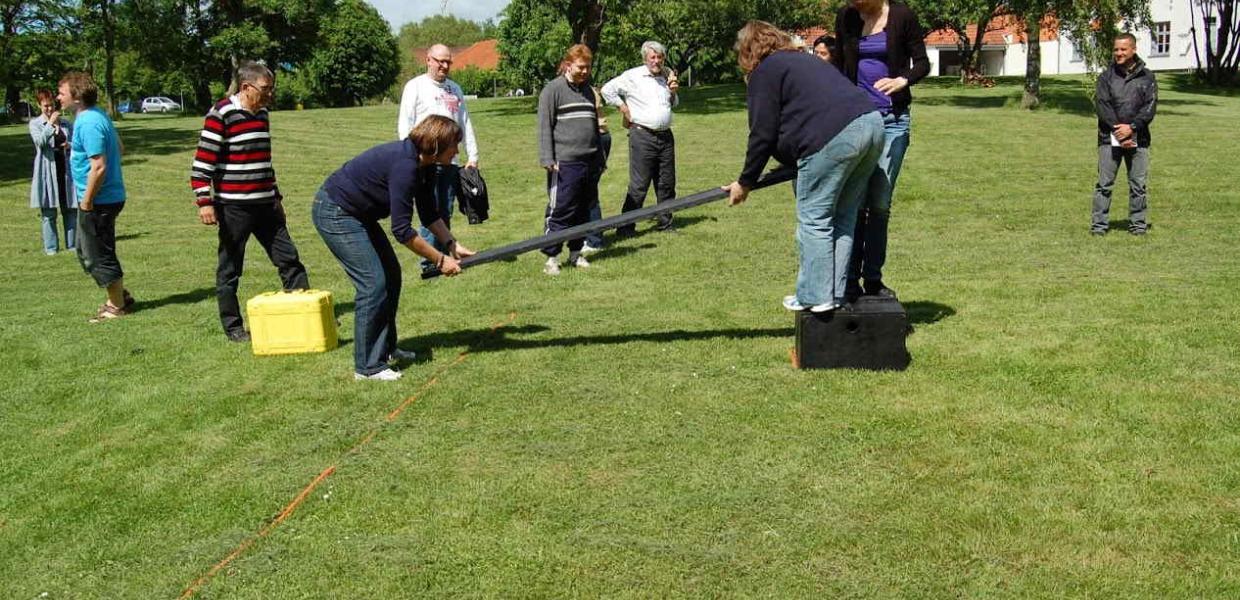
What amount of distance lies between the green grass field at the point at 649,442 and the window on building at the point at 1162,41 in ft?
219

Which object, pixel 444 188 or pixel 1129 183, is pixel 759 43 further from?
pixel 1129 183

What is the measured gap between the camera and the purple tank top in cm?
666

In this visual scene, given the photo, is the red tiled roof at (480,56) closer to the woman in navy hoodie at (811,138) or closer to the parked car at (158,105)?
the parked car at (158,105)

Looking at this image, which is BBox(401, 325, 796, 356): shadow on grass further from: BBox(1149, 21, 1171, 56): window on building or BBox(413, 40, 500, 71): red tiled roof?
BBox(413, 40, 500, 71): red tiled roof

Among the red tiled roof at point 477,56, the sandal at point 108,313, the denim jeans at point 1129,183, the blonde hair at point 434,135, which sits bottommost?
the sandal at point 108,313

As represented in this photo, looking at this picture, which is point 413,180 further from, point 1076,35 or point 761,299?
point 1076,35

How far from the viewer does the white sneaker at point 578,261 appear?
10.2 m

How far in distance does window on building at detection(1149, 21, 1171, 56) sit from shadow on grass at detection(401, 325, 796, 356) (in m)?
71.1

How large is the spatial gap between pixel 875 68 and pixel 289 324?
4.24 metres

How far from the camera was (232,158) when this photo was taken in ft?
24.2

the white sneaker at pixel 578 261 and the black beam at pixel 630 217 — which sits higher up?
the black beam at pixel 630 217

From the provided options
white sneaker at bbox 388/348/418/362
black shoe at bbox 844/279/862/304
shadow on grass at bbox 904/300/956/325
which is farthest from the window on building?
white sneaker at bbox 388/348/418/362

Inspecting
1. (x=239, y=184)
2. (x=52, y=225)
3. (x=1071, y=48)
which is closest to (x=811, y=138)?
(x=239, y=184)

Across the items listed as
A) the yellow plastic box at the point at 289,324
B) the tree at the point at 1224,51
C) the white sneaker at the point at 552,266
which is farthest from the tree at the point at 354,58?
the yellow plastic box at the point at 289,324
